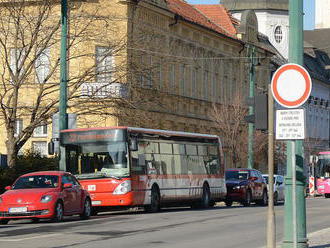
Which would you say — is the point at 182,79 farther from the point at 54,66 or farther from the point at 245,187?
the point at 54,66

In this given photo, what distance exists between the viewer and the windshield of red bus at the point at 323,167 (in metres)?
64.0

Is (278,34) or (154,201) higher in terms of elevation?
(278,34)

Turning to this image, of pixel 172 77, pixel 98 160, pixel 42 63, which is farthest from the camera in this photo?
pixel 172 77

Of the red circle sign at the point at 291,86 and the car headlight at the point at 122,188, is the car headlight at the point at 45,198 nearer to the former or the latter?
the car headlight at the point at 122,188

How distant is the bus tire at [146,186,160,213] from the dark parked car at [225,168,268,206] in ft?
30.3

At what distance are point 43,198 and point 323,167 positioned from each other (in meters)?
40.2

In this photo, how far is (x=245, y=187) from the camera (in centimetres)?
4297

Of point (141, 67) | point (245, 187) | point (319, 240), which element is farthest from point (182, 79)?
point (319, 240)

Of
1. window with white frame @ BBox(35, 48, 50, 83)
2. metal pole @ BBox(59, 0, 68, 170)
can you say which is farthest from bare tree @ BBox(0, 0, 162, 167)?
metal pole @ BBox(59, 0, 68, 170)

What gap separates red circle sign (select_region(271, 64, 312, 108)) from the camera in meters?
14.1

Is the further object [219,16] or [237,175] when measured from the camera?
[219,16]

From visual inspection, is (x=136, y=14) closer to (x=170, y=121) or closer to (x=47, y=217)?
(x=170, y=121)

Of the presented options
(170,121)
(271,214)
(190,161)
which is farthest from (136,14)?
(271,214)

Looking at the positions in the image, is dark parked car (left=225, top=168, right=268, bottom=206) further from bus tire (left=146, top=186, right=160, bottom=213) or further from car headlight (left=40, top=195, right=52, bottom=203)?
car headlight (left=40, top=195, right=52, bottom=203)
